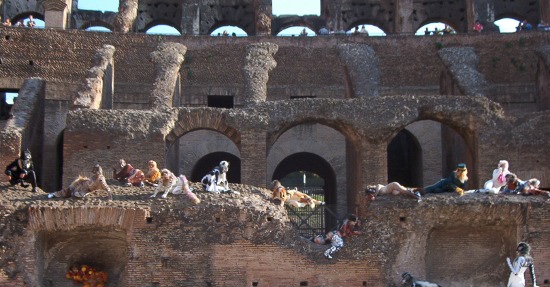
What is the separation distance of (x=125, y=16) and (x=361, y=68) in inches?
393

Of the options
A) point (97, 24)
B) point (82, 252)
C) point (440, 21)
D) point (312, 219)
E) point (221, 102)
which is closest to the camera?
point (82, 252)

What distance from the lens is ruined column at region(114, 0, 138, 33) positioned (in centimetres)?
2647

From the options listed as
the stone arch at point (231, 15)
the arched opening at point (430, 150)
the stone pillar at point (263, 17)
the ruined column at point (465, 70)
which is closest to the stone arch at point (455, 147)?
the arched opening at point (430, 150)

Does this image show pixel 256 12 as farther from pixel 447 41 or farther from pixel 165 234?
pixel 165 234

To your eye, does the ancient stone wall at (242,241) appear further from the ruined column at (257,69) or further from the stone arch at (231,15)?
the stone arch at (231,15)

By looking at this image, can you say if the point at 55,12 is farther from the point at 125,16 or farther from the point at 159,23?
the point at 159,23

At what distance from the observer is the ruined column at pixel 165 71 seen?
19.3 metres

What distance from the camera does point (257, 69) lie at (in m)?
21.0

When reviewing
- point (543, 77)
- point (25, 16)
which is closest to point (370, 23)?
point (543, 77)

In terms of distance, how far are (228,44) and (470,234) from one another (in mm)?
12456

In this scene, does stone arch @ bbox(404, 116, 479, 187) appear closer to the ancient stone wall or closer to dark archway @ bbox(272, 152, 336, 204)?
dark archway @ bbox(272, 152, 336, 204)

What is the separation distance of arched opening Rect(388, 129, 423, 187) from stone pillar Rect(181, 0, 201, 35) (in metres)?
8.88

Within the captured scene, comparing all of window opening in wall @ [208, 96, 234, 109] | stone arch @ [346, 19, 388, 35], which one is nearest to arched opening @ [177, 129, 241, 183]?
window opening in wall @ [208, 96, 234, 109]

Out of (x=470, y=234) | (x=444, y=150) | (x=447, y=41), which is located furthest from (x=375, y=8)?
(x=470, y=234)
